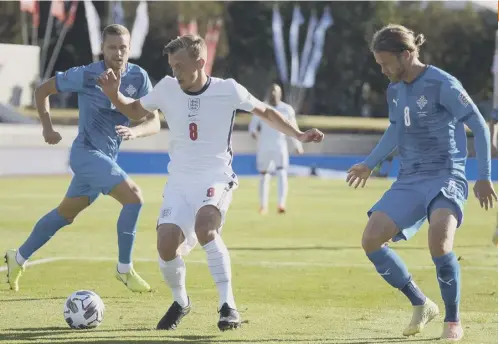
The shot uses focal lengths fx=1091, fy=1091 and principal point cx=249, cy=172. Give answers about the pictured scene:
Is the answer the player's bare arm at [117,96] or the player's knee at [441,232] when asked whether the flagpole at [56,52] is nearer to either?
the player's bare arm at [117,96]

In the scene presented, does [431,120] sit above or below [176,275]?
above

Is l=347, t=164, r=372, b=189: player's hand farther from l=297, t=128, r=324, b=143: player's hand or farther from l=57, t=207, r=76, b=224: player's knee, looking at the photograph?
l=57, t=207, r=76, b=224: player's knee

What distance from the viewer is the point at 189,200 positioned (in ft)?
24.0

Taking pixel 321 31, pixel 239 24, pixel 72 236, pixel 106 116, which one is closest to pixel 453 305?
pixel 106 116

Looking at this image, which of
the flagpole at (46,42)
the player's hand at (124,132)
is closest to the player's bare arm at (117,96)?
the player's hand at (124,132)

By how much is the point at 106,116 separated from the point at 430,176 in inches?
125

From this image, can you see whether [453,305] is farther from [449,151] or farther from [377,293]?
[377,293]

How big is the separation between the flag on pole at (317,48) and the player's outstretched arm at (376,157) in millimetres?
64329

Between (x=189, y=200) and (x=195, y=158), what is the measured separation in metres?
0.29

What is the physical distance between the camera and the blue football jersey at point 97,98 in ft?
30.0

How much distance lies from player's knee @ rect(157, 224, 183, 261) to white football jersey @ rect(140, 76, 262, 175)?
395 mm

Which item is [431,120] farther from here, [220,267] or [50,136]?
[50,136]

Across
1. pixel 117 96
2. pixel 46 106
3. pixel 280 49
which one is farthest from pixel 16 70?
pixel 117 96

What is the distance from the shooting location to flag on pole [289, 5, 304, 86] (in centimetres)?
7237
